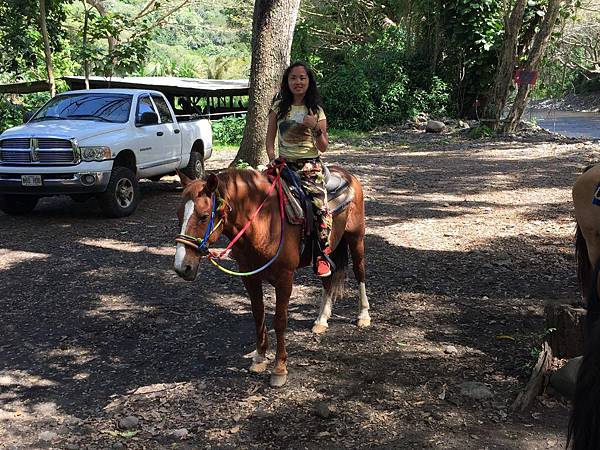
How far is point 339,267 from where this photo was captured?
17.1 ft

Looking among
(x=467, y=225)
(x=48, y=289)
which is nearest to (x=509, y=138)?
(x=467, y=225)

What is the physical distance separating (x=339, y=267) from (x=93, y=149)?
211 inches

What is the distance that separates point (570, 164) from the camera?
13719 millimetres

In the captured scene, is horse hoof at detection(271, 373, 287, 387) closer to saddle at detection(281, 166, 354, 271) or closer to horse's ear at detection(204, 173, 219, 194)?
saddle at detection(281, 166, 354, 271)

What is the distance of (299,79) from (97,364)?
270 centimetres

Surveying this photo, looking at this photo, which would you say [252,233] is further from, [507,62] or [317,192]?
[507,62]

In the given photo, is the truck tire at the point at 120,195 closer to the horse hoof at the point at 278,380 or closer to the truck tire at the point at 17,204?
the truck tire at the point at 17,204

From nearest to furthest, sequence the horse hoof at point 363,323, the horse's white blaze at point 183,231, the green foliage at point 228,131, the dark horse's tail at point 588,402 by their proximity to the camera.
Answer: the dark horse's tail at point 588,402 < the horse's white blaze at point 183,231 < the horse hoof at point 363,323 < the green foliage at point 228,131

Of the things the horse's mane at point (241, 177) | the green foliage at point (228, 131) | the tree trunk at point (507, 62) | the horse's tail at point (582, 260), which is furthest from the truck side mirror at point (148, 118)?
the tree trunk at point (507, 62)

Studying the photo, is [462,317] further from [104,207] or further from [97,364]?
[104,207]

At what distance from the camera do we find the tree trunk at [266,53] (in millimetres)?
10953

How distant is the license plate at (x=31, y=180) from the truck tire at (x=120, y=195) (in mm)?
914

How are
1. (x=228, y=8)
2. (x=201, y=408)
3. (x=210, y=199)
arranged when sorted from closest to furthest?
(x=210, y=199) < (x=201, y=408) < (x=228, y=8)

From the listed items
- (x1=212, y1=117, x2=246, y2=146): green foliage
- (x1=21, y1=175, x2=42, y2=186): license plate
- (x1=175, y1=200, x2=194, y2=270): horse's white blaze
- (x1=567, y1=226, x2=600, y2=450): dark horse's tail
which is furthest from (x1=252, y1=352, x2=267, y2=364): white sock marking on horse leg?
(x1=212, y1=117, x2=246, y2=146): green foliage
